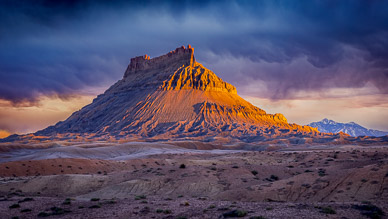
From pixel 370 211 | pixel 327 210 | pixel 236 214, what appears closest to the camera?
pixel 370 211

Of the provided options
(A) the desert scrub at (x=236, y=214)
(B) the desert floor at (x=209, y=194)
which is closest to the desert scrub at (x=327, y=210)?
(B) the desert floor at (x=209, y=194)

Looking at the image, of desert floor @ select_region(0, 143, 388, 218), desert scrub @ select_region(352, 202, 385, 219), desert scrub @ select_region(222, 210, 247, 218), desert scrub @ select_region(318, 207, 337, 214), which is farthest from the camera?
desert floor @ select_region(0, 143, 388, 218)

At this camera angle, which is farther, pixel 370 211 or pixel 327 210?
pixel 327 210

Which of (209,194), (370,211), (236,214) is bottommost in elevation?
(209,194)

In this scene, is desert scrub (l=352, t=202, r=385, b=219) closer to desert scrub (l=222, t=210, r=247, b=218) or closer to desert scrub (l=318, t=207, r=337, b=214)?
desert scrub (l=318, t=207, r=337, b=214)

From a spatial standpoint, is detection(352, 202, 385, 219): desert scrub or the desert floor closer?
detection(352, 202, 385, 219): desert scrub

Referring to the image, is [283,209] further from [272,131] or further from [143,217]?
[272,131]

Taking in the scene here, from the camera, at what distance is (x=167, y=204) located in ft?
67.8

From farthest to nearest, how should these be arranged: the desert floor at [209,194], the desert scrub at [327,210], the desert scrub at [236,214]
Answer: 1. the desert floor at [209,194]
2. the desert scrub at [236,214]
3. the desert scrub at [327,210]

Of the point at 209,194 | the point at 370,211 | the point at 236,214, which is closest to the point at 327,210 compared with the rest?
the point at 370,211

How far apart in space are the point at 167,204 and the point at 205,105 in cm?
17580

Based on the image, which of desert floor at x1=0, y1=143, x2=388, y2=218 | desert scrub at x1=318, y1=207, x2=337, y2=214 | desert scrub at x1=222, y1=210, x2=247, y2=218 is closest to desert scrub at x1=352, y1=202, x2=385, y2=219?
desert floor at x1=0, y1=143, x2=388, y2=218

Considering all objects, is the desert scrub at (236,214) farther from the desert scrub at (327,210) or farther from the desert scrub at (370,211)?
the desert scrub at (370,211)

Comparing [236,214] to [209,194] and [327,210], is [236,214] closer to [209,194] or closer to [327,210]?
[327,210]
